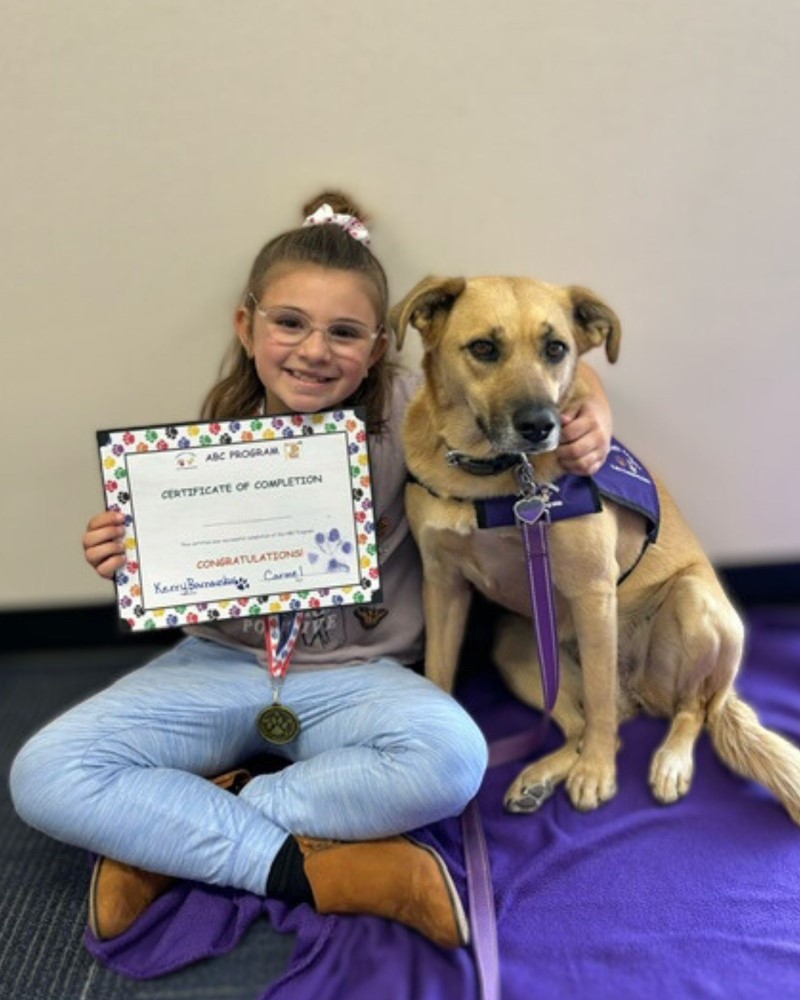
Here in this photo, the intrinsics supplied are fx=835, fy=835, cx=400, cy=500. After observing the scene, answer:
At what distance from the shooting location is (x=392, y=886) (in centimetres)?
140

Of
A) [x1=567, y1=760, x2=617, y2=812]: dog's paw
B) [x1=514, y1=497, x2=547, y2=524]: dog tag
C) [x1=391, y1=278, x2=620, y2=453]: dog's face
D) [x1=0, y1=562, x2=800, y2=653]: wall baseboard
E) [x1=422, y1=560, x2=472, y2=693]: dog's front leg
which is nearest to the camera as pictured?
[x1=391, y1=278, x2=620, y2=453]: dog's face

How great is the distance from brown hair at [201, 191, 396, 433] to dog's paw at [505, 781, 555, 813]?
2.64ft

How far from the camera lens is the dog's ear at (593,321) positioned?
5.19 feet

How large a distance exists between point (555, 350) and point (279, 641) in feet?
2.60

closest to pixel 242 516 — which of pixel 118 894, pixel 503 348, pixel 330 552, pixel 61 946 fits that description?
pixel 330 552

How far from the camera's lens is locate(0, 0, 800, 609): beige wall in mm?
1791

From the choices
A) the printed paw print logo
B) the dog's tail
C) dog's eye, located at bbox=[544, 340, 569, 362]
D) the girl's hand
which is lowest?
the dog's tail

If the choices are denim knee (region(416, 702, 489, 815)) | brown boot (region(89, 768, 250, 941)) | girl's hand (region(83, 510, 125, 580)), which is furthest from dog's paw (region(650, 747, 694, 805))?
girl's hand (region(83, 510, 125, 580))

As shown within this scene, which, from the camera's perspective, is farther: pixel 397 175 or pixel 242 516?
pixel 397 175

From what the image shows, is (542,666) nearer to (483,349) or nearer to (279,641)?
(279,641)

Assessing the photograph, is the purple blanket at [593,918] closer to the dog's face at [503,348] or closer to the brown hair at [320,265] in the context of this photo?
the dog's face at [503,348]

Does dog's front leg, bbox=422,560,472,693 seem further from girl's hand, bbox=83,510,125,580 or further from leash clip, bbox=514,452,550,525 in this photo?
girl's hand, bbox=83,510,125,580

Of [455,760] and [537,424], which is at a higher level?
[537,424]

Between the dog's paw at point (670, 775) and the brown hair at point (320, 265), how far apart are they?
2.97 ft
